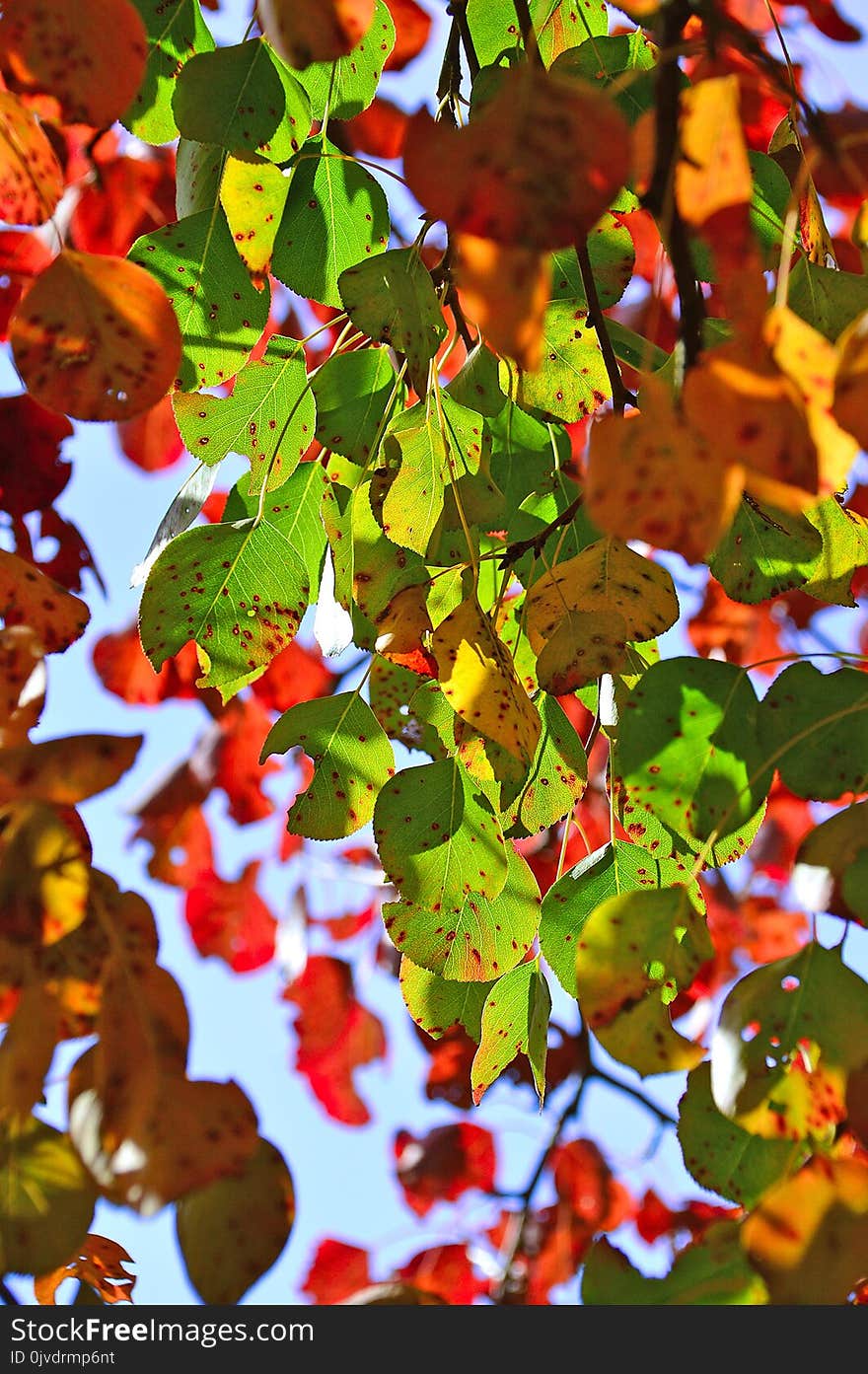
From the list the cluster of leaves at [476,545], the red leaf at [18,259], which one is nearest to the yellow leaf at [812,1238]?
the cluster of leaves at [476,545]

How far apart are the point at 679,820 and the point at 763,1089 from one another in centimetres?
13

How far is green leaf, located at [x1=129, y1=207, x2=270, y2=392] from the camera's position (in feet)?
2.21

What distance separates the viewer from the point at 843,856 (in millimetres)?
467

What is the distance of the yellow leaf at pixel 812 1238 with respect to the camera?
1.30 feet

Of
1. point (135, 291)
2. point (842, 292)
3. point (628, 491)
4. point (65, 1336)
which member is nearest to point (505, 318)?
point (628, 491)

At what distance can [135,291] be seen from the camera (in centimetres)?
49

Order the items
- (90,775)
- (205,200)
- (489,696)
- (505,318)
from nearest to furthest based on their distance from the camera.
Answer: (505,318) → (90,775) → (489,696) → (205,200)

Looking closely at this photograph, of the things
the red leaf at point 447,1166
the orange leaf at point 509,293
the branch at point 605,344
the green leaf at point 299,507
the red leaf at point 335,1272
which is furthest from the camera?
the red leaf at point 447,1166

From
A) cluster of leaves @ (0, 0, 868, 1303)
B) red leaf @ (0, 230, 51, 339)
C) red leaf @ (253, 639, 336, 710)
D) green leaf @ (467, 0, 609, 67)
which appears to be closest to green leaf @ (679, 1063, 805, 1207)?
cluster of leaves @ (0, 0, 868, 1303)

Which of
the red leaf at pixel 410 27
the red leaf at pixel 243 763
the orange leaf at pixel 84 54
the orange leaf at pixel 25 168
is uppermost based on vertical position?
the orange leaf at pixel 84 54

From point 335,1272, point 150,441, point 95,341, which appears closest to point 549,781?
point 95,341

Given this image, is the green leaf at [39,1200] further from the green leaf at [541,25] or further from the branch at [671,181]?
the green leaf at [541,25]

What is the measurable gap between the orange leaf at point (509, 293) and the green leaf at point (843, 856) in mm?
236

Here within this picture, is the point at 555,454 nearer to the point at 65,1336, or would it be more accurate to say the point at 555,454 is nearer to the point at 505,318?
the point at 505,318
